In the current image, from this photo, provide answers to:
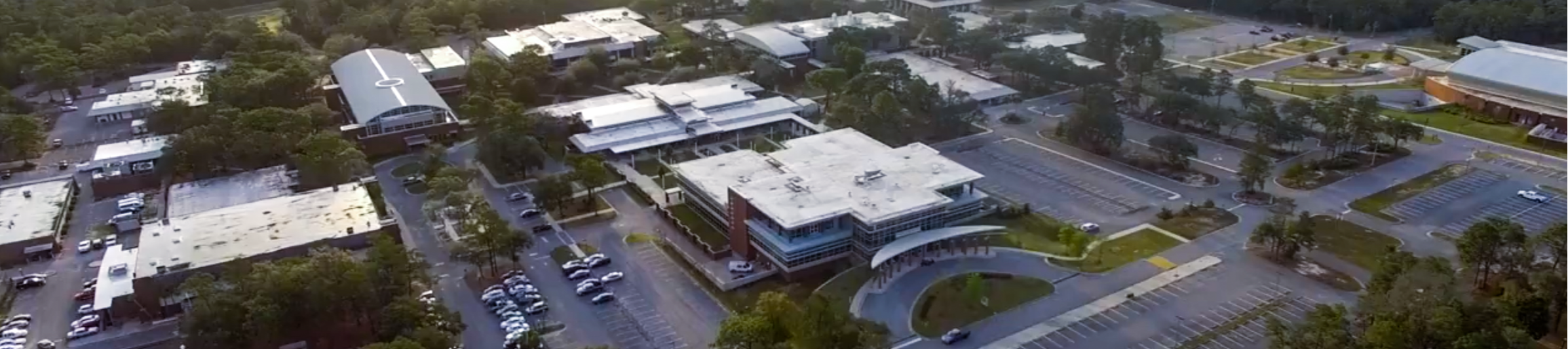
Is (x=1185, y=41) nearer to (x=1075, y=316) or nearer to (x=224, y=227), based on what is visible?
(x=1075, y=316)

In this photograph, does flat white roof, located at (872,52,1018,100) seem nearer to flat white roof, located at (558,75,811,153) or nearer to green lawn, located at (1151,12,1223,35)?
flat white roof, located at (558,75,811,153)

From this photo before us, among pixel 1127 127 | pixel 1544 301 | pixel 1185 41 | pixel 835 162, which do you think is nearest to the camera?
pixel 1544 301

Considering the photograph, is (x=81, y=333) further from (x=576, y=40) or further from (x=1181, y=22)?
(x=1181, y=22)

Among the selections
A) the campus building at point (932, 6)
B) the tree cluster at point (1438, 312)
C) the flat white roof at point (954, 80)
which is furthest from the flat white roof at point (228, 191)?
the campus building at point (932, 6)

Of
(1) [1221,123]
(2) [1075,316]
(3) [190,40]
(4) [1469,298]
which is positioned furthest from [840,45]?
(3) [190,40]

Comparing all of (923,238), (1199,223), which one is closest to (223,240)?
(923,238)

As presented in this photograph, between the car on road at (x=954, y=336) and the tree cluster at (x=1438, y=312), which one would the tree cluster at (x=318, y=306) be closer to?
the car on road at (x=954, y=336)
